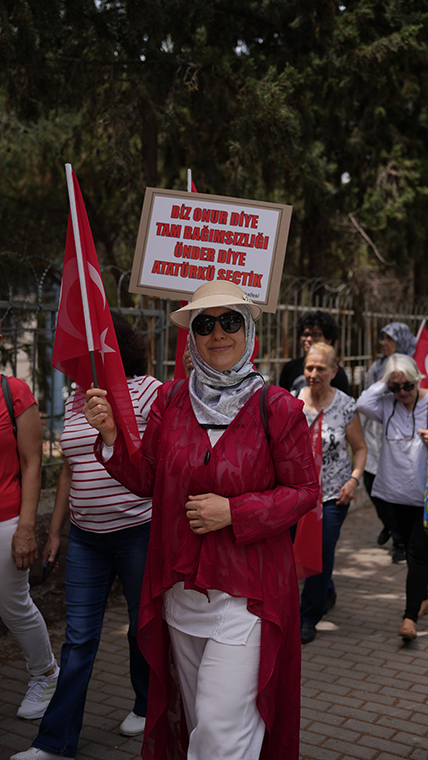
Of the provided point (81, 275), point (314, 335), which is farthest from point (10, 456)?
point (314, 335)

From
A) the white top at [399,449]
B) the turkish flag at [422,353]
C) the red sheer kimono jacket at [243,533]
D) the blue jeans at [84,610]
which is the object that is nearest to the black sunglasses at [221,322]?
the red sheer kimono jacket at [243,533]

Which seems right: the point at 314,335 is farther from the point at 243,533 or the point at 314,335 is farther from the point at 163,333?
the point at 243,533

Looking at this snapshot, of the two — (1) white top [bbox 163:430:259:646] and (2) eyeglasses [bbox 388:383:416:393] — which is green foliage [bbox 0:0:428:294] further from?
(1) white top [bbox 163:430:259:646]

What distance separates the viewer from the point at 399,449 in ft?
17.7

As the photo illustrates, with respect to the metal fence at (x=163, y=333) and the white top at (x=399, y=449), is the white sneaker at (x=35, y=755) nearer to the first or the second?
the metal fence at (x=163, y=333)

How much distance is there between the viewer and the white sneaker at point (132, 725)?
12.1ft

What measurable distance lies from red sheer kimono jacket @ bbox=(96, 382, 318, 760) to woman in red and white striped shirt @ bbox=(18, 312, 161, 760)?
2.28ft

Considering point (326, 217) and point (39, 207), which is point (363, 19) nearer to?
point (326, 217)

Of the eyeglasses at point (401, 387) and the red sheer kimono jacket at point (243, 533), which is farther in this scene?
the eyeglasses at point (401, 387)

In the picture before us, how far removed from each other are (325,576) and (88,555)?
2.16m

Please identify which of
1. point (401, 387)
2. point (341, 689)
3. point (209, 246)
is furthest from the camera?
point (401, 387)

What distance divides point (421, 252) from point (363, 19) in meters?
6.13

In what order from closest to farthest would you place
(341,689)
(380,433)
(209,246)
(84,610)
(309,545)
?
(84,610) → (209,246) → (341,689) → (309,545) → (380,433)

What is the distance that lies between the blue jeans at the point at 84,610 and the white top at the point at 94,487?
60 millimetres
